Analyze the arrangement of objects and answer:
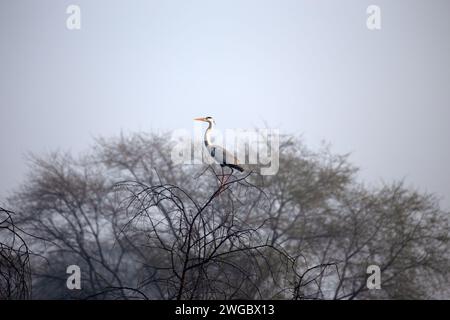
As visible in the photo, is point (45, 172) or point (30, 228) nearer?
point (30, 228)

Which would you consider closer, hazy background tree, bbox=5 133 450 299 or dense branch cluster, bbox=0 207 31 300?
dense branch cluster, bbox=0 207 31 300

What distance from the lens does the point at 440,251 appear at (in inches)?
869

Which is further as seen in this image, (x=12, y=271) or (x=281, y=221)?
(x=281, y=221)

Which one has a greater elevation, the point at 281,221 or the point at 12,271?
the point at 281,221

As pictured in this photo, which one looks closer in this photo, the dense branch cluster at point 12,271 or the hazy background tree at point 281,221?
the dense branch cluster at point 12,271

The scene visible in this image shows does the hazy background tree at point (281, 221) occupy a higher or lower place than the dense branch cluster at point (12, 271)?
higher

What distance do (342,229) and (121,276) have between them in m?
9.83

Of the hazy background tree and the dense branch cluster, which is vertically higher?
the hazy background tree

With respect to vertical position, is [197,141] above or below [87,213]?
above
